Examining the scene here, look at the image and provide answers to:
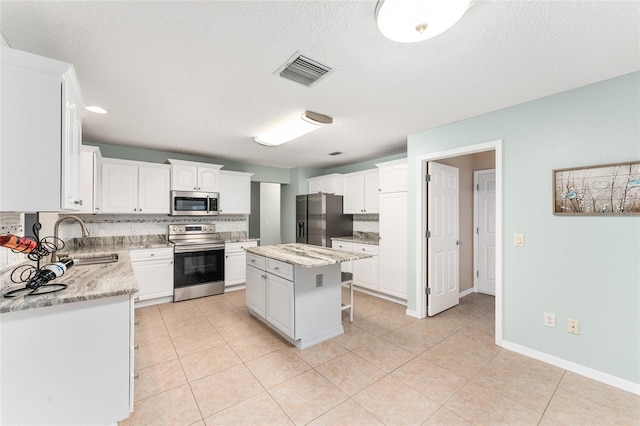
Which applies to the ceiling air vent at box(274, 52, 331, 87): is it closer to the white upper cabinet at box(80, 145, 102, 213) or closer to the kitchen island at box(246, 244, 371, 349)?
the kitchen island at box(246, 244, 371, 349)

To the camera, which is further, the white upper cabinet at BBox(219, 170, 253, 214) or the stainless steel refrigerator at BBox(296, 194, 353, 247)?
the stainless steel refrigerator at BBox(296, 194, 353, 247)

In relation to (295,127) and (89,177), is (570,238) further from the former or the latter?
(89,177)

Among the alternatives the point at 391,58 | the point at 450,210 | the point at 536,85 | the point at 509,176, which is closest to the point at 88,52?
the point at 391,58

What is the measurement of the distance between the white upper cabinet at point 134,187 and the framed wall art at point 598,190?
194 inches

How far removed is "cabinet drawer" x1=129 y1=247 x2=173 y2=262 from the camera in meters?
3.68

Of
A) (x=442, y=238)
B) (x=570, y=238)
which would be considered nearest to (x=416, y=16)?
(x=570, y=238)

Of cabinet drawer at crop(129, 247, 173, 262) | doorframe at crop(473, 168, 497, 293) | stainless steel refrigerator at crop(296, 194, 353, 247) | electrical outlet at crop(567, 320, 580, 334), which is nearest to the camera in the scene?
electrical outlet at crop(567, 320, 580, 334)

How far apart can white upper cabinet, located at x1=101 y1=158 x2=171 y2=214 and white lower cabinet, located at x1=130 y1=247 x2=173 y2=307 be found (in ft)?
2.19

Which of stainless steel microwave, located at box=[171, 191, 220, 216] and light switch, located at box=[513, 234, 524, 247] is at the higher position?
stainless steel microwave, located at box=[171, 191, 220, 216]

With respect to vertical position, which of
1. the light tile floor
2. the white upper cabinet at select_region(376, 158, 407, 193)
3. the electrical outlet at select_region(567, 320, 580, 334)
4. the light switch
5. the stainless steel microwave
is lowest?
the light tile floor

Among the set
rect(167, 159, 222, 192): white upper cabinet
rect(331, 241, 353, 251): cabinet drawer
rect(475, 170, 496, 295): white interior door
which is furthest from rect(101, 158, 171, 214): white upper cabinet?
rect(475, 170, 496, 295): white interior door

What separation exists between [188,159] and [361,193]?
3.17 metres

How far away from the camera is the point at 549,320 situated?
237 cm

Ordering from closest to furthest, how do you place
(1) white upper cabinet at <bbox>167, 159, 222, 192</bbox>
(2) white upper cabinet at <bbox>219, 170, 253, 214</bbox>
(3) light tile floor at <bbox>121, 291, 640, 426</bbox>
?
(3) light tile floor at <bbox>121, 291, 640, 426</bbox>
(1) white upper cabinet at <bbox>167, 159, 222, 192</bbox>
(2) white upper cabinet at <bbox>219, 170, 253, 214</bbox>
